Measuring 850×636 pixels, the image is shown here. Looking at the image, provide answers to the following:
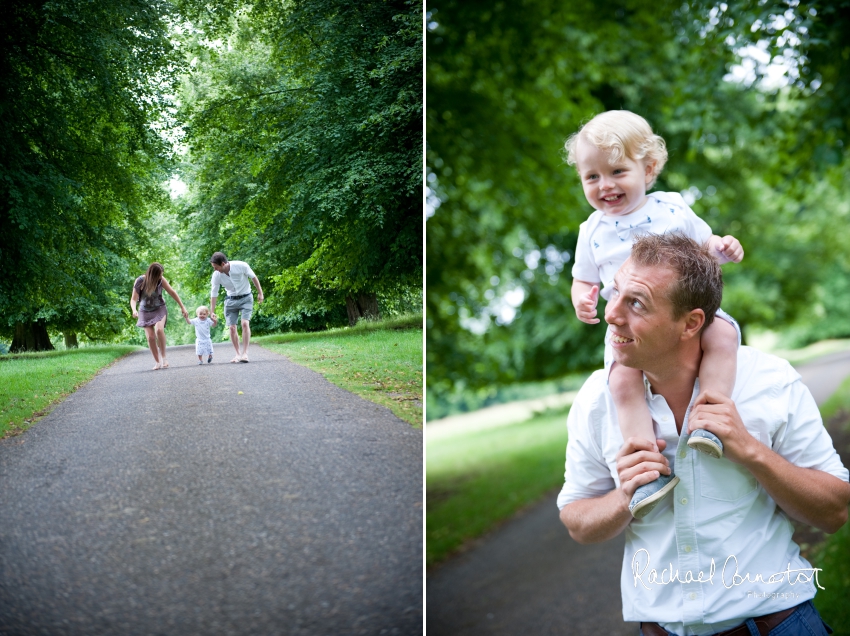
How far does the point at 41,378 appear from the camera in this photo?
2.28 metres

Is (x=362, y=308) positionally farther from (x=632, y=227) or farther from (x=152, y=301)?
(x=632, y=227)

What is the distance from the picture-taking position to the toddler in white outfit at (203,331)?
2.38m

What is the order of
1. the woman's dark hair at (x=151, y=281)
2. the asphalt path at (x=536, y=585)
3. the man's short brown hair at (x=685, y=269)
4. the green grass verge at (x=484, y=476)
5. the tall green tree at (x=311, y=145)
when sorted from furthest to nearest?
the green grass verge at (x=484, y=476) < the asphalt path at (x=536, y=585) < the tall green tree at (x=311, y=145) < the woman's dark hair at (x=151, y=281) < the man's short brown hair at (x=685, y=269)

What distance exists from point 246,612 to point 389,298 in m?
1.13

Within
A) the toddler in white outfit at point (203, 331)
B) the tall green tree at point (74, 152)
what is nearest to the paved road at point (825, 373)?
the toddler in white outfit at point (203, 331)

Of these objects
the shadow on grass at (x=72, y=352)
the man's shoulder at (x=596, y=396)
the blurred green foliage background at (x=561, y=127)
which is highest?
the blurred green foliage background at (x=561, y=127)

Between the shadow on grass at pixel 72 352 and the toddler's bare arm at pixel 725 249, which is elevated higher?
the toddler's bare arm at pixel 725 249

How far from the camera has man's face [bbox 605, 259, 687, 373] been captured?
1.39 metres

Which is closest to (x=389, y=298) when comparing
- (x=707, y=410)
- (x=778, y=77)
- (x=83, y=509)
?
(x=83, y=509)

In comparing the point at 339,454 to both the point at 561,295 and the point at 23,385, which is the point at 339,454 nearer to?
the point at 23,385

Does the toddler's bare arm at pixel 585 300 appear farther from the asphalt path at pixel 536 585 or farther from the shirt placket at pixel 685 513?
the asphalt path at pixel 536 585

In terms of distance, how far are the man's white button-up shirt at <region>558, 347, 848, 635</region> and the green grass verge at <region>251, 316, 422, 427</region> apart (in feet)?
3.28

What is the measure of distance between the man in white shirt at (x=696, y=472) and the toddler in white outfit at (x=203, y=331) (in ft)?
4.41

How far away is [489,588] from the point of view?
13.4 ft
